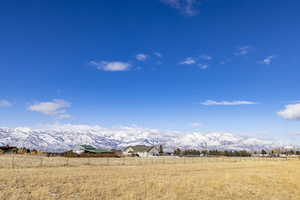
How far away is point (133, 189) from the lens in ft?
66.5

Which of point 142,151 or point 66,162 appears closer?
point 66,162

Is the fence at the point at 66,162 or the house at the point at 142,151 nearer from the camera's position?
the fence at the point at 66,162

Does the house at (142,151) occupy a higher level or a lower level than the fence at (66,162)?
higher

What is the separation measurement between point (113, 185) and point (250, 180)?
14.2 metres

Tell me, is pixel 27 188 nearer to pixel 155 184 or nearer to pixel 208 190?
pixel 155 184

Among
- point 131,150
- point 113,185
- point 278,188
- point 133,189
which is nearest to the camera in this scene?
point 133,189

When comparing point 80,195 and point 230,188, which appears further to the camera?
point 230,188

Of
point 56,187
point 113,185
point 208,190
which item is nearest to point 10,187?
point 56,187

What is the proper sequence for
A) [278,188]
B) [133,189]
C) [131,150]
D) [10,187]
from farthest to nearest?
[131,150]
[278,188]
[133,189]
[10,187]

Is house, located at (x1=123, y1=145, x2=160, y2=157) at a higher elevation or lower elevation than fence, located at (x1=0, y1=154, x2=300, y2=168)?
higher

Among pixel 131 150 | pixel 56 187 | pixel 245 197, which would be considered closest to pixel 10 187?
pixel 56 187

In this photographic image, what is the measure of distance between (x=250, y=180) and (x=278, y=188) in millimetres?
3995

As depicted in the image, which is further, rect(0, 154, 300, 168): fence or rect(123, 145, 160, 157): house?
rect(123, 145, 160, 157): house

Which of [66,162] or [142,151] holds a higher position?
[142,151]
